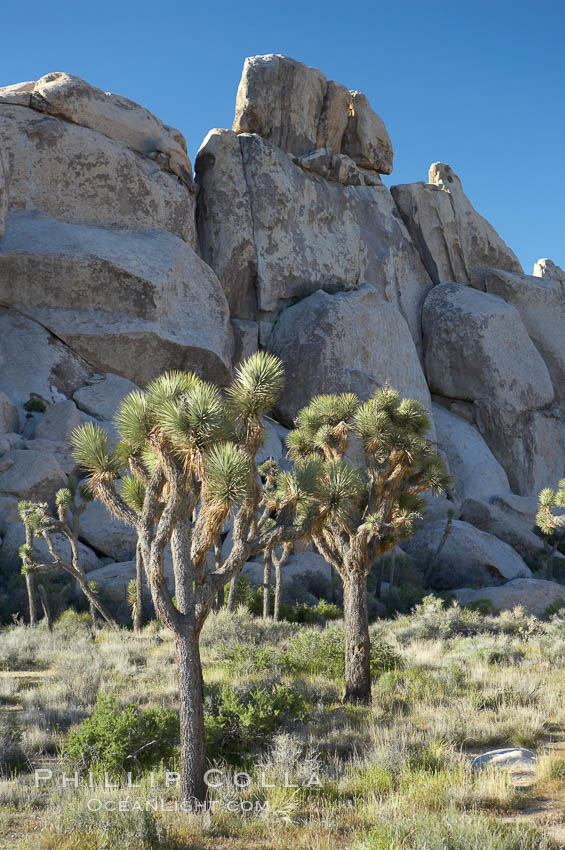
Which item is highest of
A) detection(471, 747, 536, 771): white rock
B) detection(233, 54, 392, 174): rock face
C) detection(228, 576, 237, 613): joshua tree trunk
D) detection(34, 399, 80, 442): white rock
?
detection(233, 54, 392, 174): rock face

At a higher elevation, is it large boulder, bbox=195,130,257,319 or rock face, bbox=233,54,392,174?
rock face, bbox=233,54,392,174

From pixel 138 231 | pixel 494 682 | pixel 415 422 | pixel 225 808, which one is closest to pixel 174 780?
pixel 225 808

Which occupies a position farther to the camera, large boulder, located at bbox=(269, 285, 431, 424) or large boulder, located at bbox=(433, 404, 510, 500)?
large boulder, located at bbox=(433, 404, 510, 500)

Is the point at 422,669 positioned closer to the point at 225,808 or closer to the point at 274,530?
the point at 274,530

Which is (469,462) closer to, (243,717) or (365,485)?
(365,485)

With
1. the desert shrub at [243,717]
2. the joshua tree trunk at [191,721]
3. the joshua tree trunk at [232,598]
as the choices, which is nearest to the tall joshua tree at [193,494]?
the joshua tree trunk at [191,721]

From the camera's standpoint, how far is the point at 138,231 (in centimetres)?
3203

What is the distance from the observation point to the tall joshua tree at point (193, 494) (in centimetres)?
→ 725

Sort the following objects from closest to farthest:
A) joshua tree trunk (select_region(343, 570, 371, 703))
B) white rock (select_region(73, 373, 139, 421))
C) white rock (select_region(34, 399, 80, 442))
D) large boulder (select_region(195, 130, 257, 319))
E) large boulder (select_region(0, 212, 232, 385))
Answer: joshua tree trunk (select_region(343, 570, 371, 703)) < white rock (select_region(34, 399, 80, 442)) < white rock (select_region(73, 373, 139, 421)) < large boulder (select_region(0, 212, 232, 385)) < large boulder (select_region(195, 130, 257, 319))

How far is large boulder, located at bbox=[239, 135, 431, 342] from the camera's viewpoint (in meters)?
35.9

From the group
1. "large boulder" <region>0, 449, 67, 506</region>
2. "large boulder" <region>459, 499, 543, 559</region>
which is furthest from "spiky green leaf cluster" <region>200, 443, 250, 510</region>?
"large boulder" <region>459, 499, 543, 559</region>

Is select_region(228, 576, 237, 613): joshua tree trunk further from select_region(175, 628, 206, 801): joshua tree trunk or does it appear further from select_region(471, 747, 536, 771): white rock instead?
select_region(175, 628, 206, 801): joshua tree trunk

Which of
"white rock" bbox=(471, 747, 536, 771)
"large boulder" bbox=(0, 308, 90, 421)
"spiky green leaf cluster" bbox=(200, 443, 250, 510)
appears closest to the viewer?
"spiky green leaf cluster" bbox=(200, 443, 250, 510)

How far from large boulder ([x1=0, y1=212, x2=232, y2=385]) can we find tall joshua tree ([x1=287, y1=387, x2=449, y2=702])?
18270 mm
